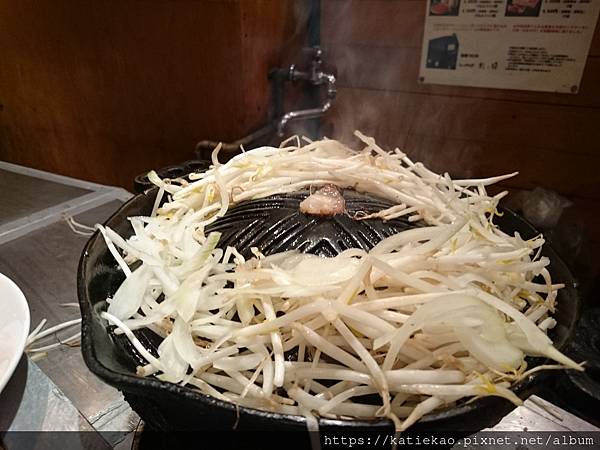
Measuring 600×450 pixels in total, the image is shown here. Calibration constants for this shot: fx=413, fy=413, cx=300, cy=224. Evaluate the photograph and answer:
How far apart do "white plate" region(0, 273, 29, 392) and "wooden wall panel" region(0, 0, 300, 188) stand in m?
1.87

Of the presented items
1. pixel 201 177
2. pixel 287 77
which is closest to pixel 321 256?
pixel 201 177

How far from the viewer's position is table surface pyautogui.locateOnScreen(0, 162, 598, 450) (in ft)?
4.01

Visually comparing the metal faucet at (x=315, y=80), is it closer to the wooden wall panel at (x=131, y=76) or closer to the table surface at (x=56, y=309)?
the wooden wall panel at (x=131, y=76)

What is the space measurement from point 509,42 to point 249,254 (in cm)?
231

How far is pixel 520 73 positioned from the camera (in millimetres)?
2527

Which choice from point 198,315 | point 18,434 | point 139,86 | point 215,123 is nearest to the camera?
point 198,315

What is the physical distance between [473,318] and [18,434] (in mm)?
1229

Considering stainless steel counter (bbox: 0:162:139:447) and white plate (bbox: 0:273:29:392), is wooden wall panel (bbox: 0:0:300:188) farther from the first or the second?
white plate (bbox: 0:273:29:392)

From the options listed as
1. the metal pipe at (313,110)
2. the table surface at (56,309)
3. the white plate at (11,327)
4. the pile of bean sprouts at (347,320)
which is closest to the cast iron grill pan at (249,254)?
the pile of bean sprouts at (347,320)

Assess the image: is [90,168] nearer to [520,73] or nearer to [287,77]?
[287,77]

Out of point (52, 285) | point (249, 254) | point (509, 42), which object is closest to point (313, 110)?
point (509, 42)

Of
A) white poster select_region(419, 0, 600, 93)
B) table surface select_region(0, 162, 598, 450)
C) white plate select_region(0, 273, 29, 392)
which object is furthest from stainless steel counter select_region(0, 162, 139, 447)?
white poster select_region(419, 0, 600, 93)

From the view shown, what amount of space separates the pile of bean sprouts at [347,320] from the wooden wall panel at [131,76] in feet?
6.27

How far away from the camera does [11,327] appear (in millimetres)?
1227
